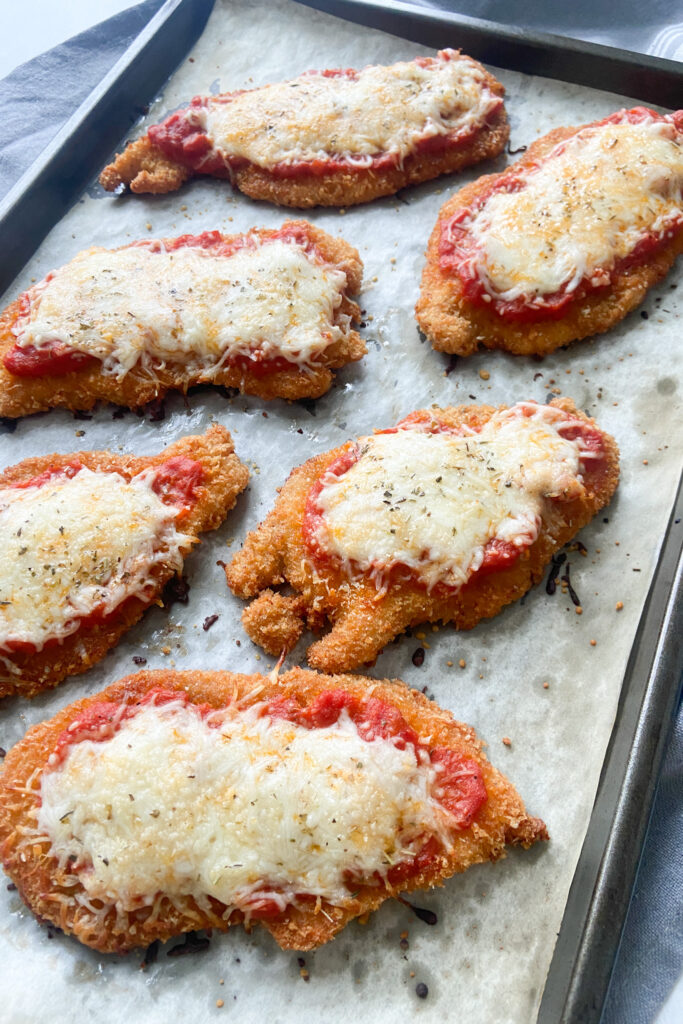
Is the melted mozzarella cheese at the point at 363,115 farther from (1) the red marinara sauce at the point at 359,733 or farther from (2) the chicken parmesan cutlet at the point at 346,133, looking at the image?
(1) the red marinara sauce at the point at 359,733

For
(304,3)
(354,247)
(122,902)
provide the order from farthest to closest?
(304,3) < (354,247) < (122,902)

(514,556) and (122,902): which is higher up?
(514,556)

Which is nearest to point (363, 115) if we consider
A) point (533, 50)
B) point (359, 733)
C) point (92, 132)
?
point (533, 50)

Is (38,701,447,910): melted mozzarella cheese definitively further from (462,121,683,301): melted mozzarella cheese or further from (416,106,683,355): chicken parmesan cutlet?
(462,121,683,301): melted mozzarella cheese

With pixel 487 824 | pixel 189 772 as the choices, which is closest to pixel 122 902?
pixel 189 772

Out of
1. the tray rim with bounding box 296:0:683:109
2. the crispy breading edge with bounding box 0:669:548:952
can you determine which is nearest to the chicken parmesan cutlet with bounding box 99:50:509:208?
the tray rim with bounding box 296:0:683:109

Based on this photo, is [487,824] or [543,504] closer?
[487,824]

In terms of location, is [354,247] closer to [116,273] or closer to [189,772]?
[116,273]

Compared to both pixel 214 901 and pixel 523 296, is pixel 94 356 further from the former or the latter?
pixel 214 901
